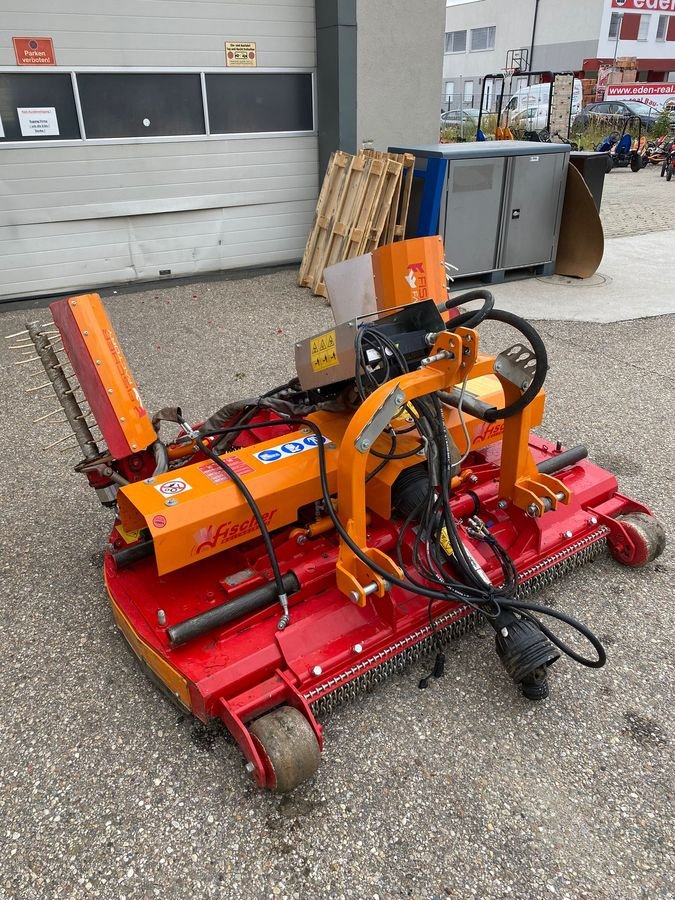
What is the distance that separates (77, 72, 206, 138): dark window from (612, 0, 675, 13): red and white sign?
39546 millimetres

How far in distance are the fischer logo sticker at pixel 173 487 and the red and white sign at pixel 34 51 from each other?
641cm

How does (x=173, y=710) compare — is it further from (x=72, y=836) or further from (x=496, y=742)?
(x=496, y=742)

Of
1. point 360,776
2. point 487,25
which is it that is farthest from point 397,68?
point 487,25

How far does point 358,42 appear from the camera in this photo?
26.2 ft

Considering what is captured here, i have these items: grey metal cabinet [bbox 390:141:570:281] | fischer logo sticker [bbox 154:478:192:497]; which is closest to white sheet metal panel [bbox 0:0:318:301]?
grey metal cabinet [bbox 390:141:570:281]

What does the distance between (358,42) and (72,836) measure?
8.39 m

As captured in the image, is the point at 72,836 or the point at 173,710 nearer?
the point at 72,836

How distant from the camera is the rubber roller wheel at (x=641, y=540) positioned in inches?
129

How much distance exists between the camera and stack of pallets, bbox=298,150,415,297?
7.18m

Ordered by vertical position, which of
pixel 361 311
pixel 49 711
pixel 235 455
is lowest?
pixel 49 711

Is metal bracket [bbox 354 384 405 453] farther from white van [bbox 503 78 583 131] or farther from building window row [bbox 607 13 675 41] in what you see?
building window row [bbox 607 13 675 41]

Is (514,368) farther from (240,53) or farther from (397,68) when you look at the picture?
(397,68)

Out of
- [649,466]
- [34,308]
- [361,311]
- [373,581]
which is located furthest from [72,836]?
[34,308]

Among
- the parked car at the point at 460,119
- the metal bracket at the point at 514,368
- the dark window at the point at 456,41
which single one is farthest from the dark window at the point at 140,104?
the dark window at the point at 456,41
